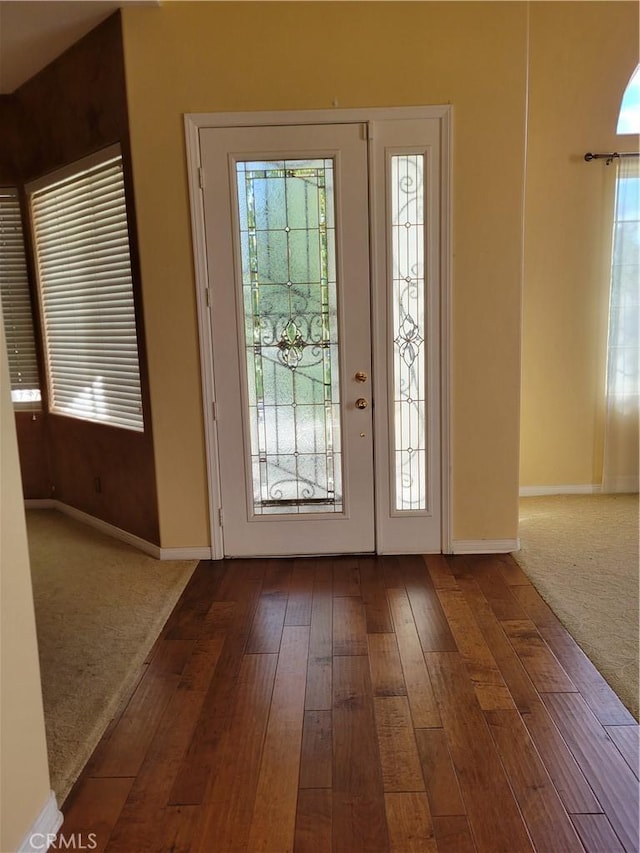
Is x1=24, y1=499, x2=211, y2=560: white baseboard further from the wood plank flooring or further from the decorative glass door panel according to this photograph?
the wood plank flooring

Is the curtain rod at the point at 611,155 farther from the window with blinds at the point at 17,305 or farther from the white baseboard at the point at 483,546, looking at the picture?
the window with blinds at the point at 17,305

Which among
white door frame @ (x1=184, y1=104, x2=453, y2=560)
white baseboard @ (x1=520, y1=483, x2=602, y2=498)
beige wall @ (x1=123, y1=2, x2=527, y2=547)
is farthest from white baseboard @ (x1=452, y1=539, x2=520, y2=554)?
white baseboard @ (x1=520, y1=483, x2=602, y2=498)

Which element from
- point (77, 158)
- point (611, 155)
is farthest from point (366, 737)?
point (611, 155)

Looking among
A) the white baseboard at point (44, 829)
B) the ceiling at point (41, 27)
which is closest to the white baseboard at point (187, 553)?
the white baseboard at point (44, 829)

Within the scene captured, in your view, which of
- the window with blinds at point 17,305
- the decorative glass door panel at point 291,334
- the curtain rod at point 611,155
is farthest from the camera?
the window with blinds at point 17,305

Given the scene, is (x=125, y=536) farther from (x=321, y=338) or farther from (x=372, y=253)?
(x=372, y=253)

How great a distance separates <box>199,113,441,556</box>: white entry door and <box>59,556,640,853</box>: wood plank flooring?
62 centimetres

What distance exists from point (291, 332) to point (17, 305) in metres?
2.37

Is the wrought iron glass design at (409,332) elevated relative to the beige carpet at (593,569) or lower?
elevated

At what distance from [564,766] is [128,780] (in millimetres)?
1362

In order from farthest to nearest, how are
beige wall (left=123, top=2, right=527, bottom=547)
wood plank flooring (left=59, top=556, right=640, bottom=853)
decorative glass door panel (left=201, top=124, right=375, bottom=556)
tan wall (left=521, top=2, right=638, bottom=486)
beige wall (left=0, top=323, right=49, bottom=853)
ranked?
tan wall (left=521, top=2, right=638, bottom=486) → decorative glass door panel (left=201, top=124, right=375, bottom=556) → beige wall (left=123, top=2, right=527, bottom=547) → wood plank flooring (left=59, top=556, right=640, bottom=853) → beige wall (left=0, top=323, right=49, bottom=853)

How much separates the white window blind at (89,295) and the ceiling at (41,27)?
0.67 meters

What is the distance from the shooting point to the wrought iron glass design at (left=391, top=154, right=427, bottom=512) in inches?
135

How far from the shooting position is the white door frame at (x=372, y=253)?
11.0ft
